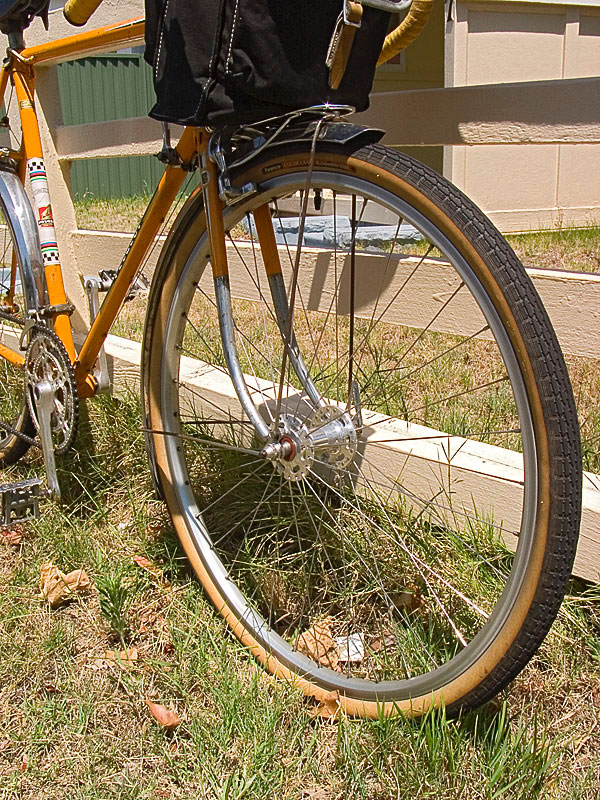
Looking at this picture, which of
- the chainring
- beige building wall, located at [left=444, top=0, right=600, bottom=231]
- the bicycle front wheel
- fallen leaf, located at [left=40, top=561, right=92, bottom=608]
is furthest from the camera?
beige building wall, located at [left=444, top=0, right=600, bottom=231]

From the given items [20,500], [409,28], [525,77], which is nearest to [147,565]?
[20,500]

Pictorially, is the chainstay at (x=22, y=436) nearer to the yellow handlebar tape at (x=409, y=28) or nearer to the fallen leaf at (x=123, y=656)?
the fallen leaf at (x=123, y=656)

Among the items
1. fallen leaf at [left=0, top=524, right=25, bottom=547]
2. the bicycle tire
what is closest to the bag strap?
the bicycle tire

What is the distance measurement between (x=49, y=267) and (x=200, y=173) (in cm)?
95

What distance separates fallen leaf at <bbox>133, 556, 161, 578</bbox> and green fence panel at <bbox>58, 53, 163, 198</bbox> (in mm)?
10344

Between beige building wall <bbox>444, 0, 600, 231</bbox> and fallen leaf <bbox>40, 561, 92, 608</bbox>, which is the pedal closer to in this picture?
fallen leaf <bbox>40, 561, 92, 608</bbox>

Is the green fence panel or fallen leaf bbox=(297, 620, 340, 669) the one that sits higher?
the green fence panel

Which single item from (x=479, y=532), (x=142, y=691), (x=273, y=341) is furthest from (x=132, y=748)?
(x=273, y=341)

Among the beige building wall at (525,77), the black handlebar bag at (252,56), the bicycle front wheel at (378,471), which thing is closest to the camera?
the bicycle front wheel at (378,471)

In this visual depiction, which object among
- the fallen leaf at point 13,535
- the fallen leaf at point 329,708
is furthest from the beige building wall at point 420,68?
the fallen leaf at point 329,708

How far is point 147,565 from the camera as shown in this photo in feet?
7.73

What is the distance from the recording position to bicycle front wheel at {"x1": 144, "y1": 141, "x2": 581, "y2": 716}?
1.41 metres

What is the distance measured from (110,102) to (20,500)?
11.3m

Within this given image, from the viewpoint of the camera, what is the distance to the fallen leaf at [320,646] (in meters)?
1.98
